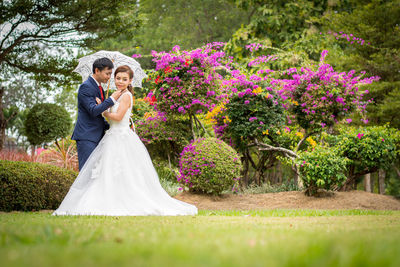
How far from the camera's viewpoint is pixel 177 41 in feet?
65.3

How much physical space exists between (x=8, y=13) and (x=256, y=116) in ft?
23.4

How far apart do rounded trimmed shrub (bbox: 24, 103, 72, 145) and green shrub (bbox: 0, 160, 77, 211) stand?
26.3 ft

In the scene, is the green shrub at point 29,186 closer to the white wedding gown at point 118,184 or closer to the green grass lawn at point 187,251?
the white wedding gown at point 118,184

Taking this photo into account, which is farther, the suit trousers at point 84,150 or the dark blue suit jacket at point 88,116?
the suit trousers at point 84,150

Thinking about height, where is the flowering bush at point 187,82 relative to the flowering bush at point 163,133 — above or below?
above

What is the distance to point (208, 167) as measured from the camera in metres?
8.68

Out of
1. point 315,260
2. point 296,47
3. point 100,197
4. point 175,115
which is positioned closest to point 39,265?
point 315,260

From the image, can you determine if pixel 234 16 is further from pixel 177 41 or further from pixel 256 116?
pixel 256 116

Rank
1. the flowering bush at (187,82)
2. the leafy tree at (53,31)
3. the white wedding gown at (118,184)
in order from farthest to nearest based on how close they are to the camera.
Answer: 1. the leafy tree at (53,31)
2. the flowering bush at (187,82)
3. the white wedding gown at (118,184)

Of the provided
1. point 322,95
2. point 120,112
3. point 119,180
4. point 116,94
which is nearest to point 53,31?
point 116,94

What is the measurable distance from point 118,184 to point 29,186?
226 cm

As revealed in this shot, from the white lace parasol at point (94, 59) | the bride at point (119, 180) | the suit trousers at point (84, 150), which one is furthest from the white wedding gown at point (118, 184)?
the white lace parasol at point (94, 59)

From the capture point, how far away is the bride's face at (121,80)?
580 cm

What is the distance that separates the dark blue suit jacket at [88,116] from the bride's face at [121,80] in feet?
1.18
